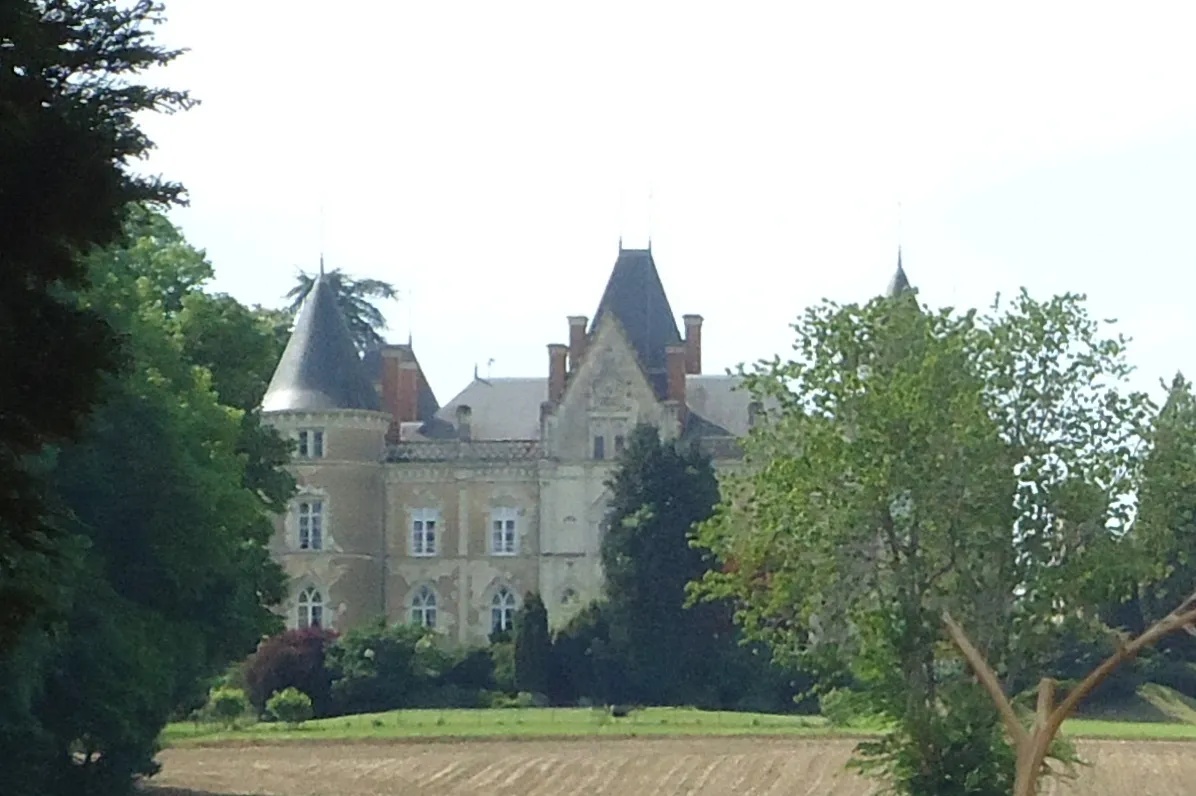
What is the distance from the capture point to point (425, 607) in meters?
76.1

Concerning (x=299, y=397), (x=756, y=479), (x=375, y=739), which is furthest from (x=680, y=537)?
(x=756, y=479)

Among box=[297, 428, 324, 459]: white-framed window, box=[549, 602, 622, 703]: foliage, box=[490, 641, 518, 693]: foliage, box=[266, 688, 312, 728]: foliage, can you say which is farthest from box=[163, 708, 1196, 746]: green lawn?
box=[297, 428, 324, 459]: white-framed window

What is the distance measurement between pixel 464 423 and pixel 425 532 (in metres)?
3.77

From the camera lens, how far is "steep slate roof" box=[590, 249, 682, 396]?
75188 millimetres

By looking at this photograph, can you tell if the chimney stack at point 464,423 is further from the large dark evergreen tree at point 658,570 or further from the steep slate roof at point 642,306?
the large dark evergreen tree at point 658,570

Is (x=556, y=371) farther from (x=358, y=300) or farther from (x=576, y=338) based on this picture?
(x=358, y=300)

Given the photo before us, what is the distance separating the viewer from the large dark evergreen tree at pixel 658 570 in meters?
62.7

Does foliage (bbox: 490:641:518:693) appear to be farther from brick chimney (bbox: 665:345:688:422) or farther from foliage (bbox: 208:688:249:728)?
brick chimney (bbox: 665:345:688:422)

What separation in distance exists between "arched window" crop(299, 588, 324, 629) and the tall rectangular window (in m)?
1.34

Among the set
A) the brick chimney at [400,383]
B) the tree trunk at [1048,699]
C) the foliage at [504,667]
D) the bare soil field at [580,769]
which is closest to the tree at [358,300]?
the brick chimney at [400,383]

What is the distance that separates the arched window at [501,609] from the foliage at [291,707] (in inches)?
756

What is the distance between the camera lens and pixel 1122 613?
2709 inches

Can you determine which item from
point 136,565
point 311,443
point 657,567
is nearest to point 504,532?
point 311,443

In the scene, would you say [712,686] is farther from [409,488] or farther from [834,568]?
[834,568]
